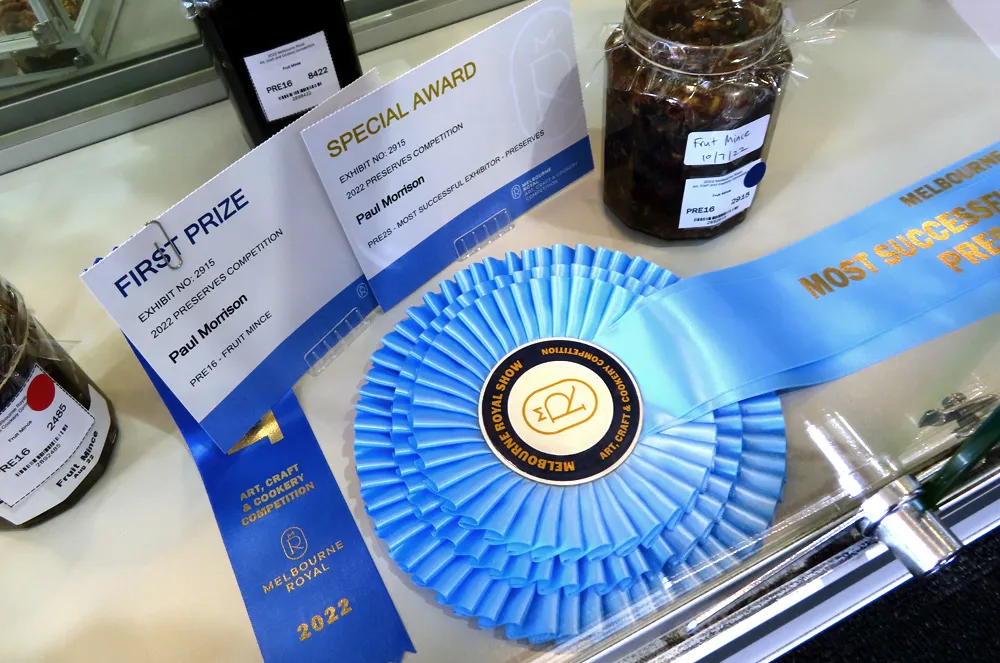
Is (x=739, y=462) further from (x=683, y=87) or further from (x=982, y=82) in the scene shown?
(x=982, y=82)

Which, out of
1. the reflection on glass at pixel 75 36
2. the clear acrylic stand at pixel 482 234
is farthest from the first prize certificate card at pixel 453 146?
the reflection on glass at pixel 75 36

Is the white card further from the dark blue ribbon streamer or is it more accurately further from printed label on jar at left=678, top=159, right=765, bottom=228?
printed label on jar at left=678, top=159, right=765, bottom=228

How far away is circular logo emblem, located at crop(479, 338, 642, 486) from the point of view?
17.8 inches

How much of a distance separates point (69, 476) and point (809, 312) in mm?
531

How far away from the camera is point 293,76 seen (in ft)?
1.89

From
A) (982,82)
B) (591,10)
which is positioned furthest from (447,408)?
(982,82)

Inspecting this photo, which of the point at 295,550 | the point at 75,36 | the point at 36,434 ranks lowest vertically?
the point at 295,550

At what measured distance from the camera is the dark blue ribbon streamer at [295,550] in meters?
0.45

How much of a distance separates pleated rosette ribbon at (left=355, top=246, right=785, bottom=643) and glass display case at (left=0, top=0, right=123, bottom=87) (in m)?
0.46

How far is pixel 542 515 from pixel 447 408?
99mm

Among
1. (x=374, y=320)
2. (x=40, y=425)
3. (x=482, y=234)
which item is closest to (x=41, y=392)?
(x=40, y=425)

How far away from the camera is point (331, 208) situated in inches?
19.9

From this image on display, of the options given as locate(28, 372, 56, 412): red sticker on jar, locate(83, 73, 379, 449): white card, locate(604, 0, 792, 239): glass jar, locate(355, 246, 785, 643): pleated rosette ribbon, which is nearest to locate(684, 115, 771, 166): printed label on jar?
locate(604, 0, 792, 239): glass jar

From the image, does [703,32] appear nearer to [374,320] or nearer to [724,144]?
[724,144]
